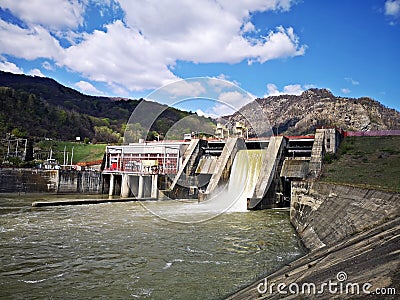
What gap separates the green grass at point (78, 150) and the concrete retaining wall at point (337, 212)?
43415mm

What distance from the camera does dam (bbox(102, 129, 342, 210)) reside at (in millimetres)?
27594

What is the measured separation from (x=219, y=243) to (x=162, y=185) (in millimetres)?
20382

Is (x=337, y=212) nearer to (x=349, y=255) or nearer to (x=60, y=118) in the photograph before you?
(x=349, y=255)

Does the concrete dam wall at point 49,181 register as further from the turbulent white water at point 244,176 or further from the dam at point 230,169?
the turbulent white water at point 244,176

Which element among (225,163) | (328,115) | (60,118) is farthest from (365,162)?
(60,118)

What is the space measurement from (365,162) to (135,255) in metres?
22.7

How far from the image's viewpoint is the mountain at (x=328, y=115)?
9031 centimetres

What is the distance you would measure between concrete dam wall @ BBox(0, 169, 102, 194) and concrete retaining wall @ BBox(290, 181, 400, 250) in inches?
1089

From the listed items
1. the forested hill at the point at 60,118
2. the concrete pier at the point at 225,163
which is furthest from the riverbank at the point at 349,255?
the forested hill at the point at 60,118

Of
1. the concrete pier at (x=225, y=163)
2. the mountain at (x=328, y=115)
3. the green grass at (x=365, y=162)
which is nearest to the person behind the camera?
the green grass at (x=365, y=162)

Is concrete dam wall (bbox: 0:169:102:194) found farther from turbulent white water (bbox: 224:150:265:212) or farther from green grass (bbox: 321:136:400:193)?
green grass (bbox: 321:136:400:193)

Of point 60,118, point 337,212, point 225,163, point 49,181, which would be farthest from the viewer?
point 60,118

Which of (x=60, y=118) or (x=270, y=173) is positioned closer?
(x=270, y=173)

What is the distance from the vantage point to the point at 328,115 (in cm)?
10056
